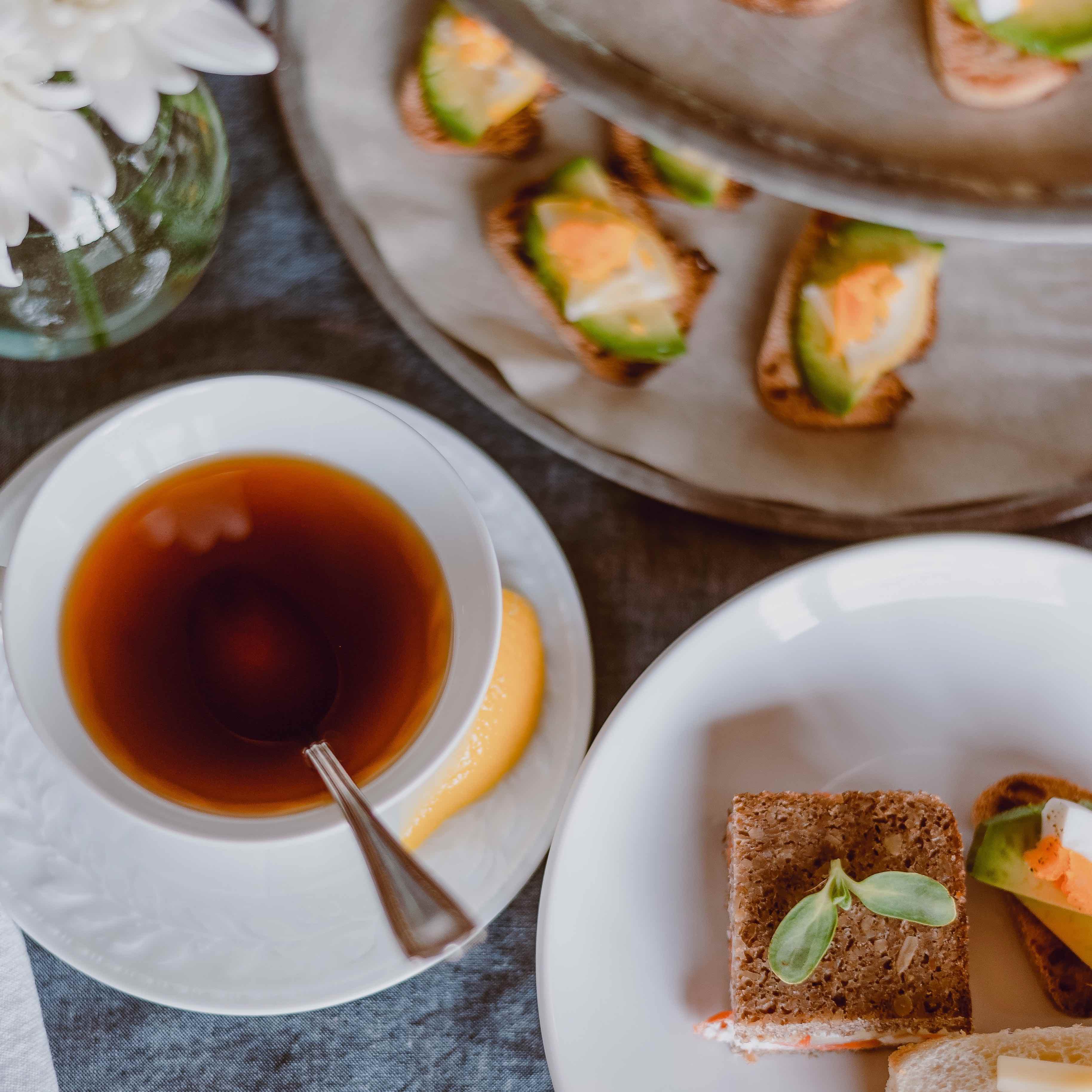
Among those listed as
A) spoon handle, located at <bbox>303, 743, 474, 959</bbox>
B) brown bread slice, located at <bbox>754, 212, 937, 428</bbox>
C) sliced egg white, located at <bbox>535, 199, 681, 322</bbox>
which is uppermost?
sliced egg white, located at <bbox>535, 199, 681, 322</bbox>

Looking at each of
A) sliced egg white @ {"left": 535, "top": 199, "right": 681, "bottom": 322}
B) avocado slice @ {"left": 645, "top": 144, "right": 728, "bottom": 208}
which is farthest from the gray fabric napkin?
avocado slice @ {"left": 645, "top": 144, "right": 728, "bottom": 208}

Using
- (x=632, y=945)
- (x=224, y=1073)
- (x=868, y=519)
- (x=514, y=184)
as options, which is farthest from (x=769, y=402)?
(x=224, y=1073)

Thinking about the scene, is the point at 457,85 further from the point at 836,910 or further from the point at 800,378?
the point at 836,910

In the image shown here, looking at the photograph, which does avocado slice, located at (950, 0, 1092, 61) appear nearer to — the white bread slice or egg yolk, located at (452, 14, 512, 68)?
egg yolk, located at (452, 14, 512, 68)

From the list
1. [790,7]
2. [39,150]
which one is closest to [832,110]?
[790,7]

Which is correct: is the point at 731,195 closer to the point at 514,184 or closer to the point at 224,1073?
the point at 514,184

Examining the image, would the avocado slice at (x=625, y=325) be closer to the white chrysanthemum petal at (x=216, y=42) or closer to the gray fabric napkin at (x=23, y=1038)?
the white chrysanthemum petal at (x=216, y=42)
